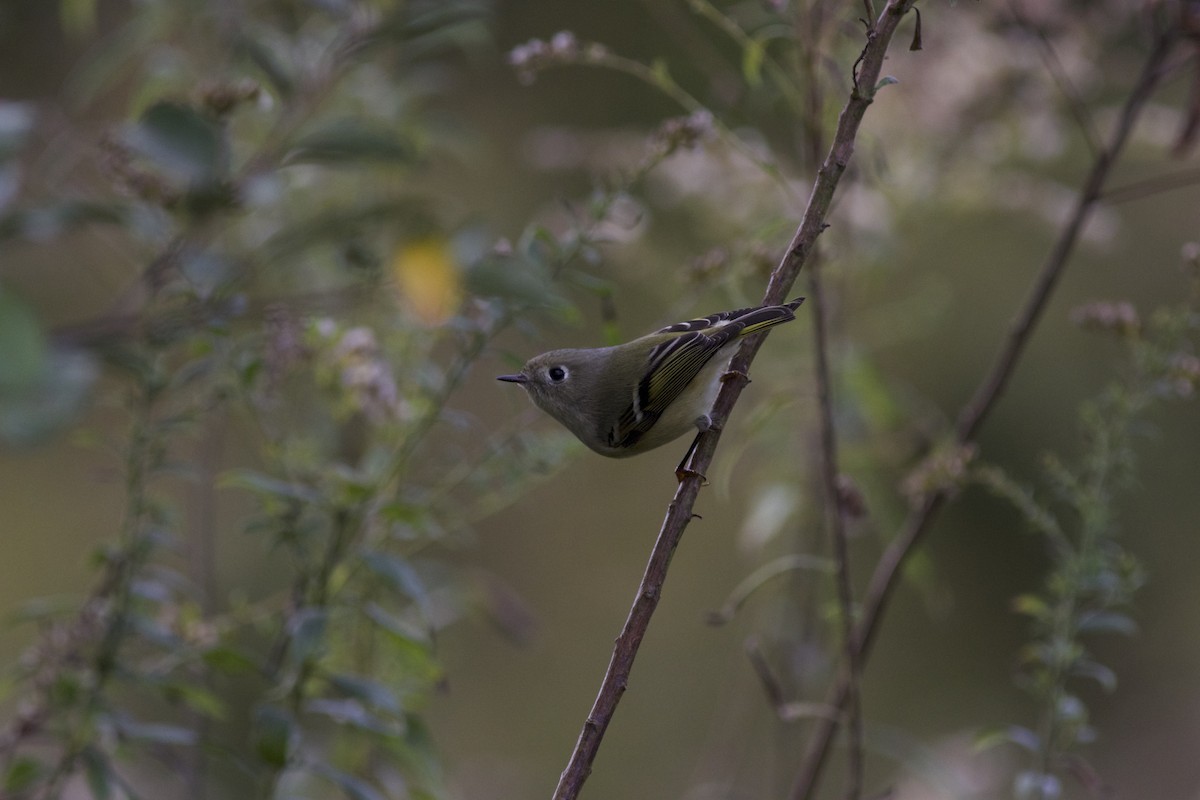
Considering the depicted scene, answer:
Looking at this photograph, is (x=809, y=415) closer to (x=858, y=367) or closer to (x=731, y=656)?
(x=858, y=367)

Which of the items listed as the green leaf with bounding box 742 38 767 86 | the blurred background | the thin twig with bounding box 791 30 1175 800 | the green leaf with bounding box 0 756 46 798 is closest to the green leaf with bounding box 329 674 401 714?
the blurred background

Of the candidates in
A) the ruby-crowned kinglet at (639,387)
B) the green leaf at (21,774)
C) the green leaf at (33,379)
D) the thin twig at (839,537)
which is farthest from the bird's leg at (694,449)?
the green leaf at (21,774)

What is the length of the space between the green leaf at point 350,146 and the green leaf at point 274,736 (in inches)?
20.9

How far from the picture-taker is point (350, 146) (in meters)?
0.97

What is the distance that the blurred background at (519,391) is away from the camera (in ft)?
3.59

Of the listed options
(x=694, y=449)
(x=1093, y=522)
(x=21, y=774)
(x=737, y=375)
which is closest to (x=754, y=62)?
(x=737, y=375)

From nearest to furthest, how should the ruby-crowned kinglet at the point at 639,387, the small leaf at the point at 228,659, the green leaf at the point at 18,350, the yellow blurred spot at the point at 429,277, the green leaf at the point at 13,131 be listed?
the green leaf at the point at 18,350 < the green leaf at the point at 13,131 < the yellow blurred spot at the point at 429,277 < the small leaf at the point at 228,659 < the ruby-crowned kinglet at the point at 639,387

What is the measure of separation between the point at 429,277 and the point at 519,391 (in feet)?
2.58

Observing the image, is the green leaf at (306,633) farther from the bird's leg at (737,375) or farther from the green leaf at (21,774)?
the bird's leg at (737,375)

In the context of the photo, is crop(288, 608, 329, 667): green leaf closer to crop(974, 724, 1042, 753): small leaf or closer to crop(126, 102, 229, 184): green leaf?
crop(126, 102, 229, 184): green leaf

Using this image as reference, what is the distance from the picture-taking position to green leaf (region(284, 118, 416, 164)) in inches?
37.9

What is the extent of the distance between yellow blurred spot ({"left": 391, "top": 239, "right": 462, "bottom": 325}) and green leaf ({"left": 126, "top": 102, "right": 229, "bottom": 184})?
17 centimetres

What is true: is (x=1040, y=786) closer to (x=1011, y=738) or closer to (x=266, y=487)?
(x=1011, y=738)

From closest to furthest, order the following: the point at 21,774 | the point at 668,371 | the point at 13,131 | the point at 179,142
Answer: the point at 13,131 → the point at 179,142 → the point at 21,774 → the point at 668,371
